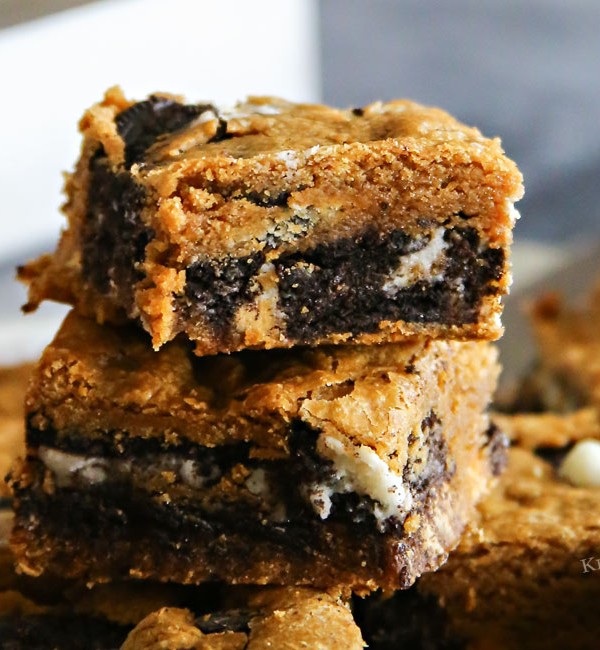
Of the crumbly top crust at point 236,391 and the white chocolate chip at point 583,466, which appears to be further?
the white chocolate chip at point 583,466

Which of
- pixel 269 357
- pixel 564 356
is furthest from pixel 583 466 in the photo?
pixel 564 356

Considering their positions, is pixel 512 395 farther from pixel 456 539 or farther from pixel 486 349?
pixel 456 539

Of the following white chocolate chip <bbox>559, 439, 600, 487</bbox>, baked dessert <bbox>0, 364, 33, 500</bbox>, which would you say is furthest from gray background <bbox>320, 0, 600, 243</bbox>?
white chocolate chip <bbox>559, 439, 600, 487</bbox>

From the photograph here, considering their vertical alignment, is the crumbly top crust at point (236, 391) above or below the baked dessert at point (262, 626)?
above

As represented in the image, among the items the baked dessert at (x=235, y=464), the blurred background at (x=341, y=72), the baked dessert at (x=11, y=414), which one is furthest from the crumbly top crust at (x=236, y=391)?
the blurred background at (x=341, y=72)

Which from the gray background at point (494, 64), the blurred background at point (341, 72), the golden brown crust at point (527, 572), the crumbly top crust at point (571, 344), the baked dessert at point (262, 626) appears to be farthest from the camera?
the gray background at point (494, 64)

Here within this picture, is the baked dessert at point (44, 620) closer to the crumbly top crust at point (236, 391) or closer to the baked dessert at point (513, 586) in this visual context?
the crumbly top crust at point (236, 391)
